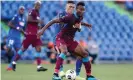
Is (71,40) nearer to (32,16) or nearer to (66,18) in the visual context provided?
(66,18)

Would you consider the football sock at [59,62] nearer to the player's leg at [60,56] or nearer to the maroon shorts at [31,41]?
the player's leg at [60,56]

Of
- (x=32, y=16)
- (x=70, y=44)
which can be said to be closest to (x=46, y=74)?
(x=32, y=16)

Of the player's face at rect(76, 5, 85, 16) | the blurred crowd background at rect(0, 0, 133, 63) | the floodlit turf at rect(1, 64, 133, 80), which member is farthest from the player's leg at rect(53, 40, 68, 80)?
the blurred crowd background at rect(0, 0, 133, 63)

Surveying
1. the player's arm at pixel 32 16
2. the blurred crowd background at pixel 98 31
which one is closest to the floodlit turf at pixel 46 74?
the player's arm at pixel 32 16

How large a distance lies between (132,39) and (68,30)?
14.4 metres

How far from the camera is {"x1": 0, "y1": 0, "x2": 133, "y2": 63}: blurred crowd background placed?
20422 millimetres

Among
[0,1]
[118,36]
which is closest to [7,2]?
[0,1]

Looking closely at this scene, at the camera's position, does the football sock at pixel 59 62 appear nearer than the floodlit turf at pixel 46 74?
Yes

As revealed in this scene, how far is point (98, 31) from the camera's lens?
23141 millimetres

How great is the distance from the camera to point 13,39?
15.7 metres

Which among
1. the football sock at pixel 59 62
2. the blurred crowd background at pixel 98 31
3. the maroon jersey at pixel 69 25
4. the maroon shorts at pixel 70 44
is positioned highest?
the blurred crowd background at pixel 98 31

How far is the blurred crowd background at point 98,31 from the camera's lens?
20422 millimetres

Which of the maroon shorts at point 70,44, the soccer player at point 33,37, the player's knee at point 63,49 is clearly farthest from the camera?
the soccer player at point 33,37

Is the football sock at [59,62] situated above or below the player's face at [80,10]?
below
